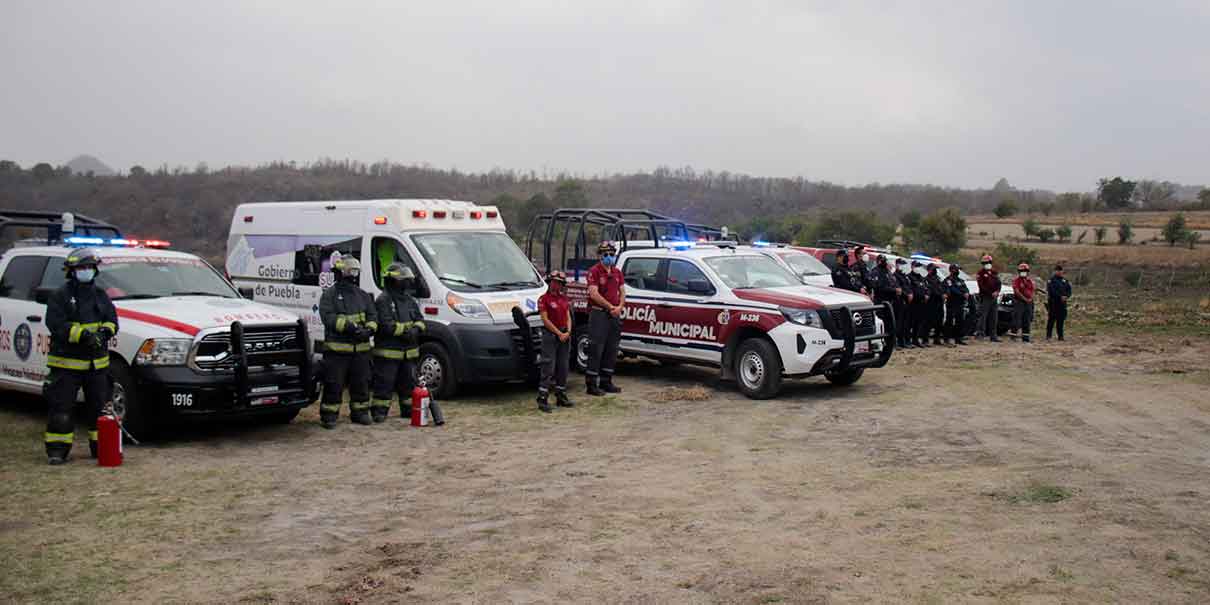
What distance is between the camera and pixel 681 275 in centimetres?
1387

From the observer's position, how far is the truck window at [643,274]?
46.4 feet

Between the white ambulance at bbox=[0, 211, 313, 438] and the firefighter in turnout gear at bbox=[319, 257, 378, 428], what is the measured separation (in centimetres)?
35

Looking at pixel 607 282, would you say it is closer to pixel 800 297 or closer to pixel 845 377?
pixel 800 297

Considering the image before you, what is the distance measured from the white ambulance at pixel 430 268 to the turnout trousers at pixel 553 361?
1.39 feet

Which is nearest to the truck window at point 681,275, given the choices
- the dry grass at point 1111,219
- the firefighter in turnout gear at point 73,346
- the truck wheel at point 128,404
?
the truck wheel at point 128,404

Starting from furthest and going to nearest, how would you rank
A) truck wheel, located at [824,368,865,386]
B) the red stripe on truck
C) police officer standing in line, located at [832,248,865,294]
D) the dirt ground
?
police officer standing in line, located at [832,248,865,294]
truck wheel, located at [824,368,865,386]
the red stripe on truck
the dirt ground

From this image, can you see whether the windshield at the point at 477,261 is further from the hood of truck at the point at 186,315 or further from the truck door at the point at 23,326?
the truck door at the point at 23,326

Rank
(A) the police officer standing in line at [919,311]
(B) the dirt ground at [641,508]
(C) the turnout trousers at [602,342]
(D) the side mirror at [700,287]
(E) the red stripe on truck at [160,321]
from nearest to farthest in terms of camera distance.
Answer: (B) the dirt ground at [641,508] < (E) the red stripe on truck at [160,321] < (C) the turnout trousers at [602,342] < (D) the side mirror at [700,287] < (A) the police officer standing in line at [919,311]

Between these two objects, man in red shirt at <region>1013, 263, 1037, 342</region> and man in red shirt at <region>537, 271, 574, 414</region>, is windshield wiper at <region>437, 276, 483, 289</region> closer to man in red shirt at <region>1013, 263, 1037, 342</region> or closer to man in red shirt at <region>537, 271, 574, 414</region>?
man in red shirt at <region>537, 271, 574, 414</region>

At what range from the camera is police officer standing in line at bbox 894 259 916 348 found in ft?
59.4

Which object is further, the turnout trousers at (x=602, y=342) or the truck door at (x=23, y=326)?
the turnout trousers at (x=602, y=342)

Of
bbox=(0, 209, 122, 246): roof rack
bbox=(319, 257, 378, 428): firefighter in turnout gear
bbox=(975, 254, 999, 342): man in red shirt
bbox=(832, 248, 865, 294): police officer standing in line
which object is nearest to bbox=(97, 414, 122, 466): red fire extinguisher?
bbox=(319, 257, 378, 428): firefighter in turnout gear

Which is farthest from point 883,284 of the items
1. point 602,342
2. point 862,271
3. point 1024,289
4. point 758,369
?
point 602,342

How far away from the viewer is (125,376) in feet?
31.0
